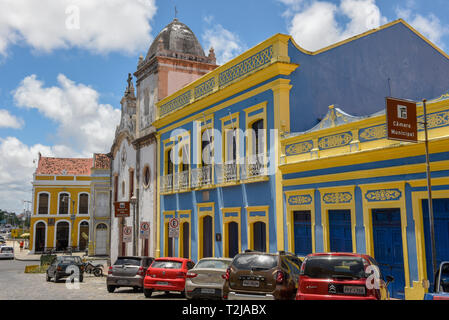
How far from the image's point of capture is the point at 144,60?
29.2 m

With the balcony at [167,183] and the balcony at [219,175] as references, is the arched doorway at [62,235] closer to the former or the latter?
the balcony at [167,183]

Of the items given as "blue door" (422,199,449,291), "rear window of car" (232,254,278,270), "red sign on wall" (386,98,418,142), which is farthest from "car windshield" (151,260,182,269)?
"red sign on wall" (386,98,418,142)

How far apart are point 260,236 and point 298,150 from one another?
3.80m

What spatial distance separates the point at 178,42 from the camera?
28250mm

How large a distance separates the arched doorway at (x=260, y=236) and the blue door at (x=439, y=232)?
6.37 metres

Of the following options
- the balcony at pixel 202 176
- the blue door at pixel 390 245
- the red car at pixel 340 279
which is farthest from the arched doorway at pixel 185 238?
the red car at pixel 340 279

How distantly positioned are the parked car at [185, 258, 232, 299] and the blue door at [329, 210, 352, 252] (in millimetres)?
3717

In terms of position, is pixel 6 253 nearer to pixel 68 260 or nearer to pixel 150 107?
pixel 68 260

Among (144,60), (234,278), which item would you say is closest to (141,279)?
(234,278)

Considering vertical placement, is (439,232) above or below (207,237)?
above

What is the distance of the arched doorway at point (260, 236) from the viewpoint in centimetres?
1731

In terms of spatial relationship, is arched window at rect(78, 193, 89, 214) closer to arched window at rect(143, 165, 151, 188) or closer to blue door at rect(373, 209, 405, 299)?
arched window at rect(143, 165, 151, 188)

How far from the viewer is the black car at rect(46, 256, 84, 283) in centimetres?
2214

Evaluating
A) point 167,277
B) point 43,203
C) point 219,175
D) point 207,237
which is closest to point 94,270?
point 207,237
